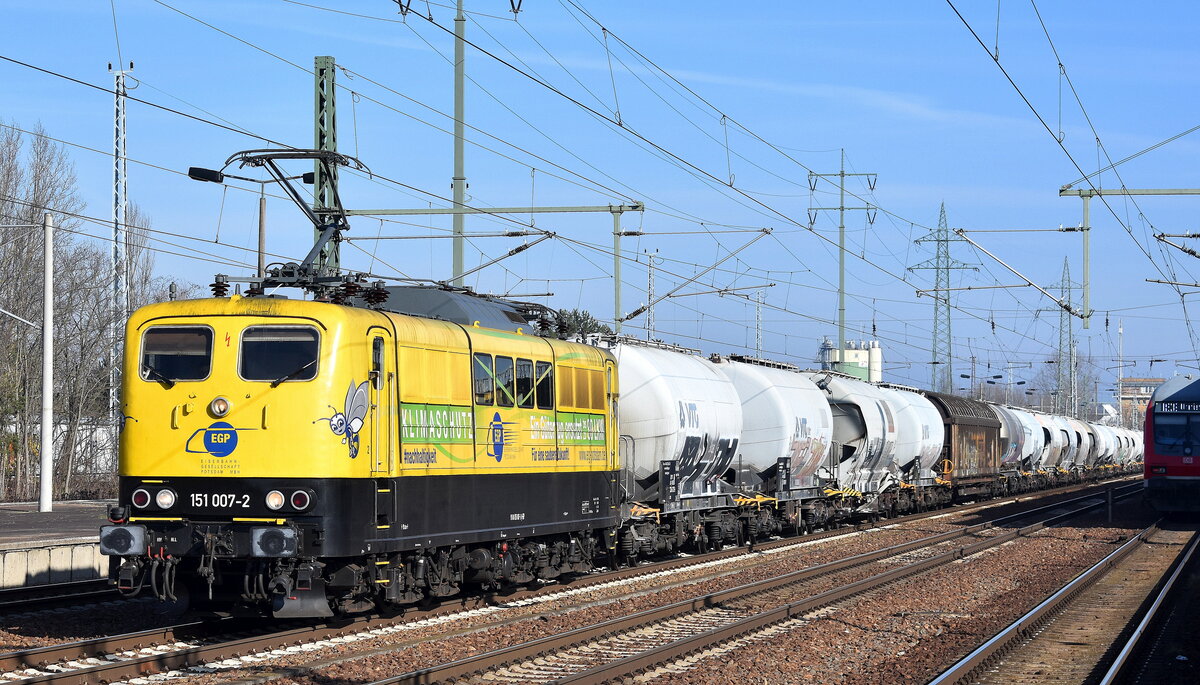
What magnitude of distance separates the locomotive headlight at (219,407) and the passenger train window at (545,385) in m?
5.18

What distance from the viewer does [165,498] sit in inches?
552

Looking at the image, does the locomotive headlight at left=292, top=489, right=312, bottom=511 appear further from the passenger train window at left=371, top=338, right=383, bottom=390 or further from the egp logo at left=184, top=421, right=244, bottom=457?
the passenger train window at left=371, top=338, right=383, bottom=390

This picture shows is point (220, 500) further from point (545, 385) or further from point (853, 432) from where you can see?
point (853, 432)

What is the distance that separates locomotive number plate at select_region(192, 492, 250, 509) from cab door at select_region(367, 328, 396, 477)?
1418mm

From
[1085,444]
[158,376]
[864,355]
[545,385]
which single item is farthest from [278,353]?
[864,355]

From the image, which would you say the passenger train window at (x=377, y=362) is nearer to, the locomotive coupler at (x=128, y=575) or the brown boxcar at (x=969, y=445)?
the locomotive coupler at (x=128, y=575)

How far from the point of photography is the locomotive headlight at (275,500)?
13.8 metres

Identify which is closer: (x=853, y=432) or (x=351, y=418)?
(x=351, y=418)

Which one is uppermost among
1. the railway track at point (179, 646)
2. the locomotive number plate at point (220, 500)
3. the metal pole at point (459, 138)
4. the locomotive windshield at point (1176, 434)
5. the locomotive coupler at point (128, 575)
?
the metal pole at point (459, 138)

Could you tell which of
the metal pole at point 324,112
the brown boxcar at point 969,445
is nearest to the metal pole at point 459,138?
the metal pole at point 324,112

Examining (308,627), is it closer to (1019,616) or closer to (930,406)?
(1019,616)

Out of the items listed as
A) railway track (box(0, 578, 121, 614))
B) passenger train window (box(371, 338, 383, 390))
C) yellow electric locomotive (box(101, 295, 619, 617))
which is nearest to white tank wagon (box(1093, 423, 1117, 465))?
railway track (box(0, 578, 121, 614))

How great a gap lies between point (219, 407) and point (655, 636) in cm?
563

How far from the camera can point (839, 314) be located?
51625mm
